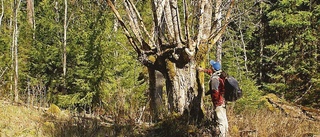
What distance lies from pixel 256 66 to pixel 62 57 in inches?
474

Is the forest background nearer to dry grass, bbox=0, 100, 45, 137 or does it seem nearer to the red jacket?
dry grass, bbox=0, 100, 45, 137

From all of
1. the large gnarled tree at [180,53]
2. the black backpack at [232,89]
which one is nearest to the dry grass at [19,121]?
the large gnarled tree at [180,53]

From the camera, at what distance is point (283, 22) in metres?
16.0

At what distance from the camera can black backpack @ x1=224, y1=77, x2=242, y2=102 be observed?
5008 millimetres

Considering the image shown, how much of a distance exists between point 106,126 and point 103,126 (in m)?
0.05

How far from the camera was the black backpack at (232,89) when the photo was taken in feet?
16.4

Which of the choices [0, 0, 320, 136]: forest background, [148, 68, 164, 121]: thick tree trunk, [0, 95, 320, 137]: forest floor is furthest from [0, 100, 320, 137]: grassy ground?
[148, 68, 164, 121]: thick tree trunk

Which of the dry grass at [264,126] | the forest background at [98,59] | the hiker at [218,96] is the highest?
the forest background at [98,59]

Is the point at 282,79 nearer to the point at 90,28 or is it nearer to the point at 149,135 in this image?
the point at 90,28

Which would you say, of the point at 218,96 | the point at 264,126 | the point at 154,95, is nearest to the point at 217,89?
the point at 218,96

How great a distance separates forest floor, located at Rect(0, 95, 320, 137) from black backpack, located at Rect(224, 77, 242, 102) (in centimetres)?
78

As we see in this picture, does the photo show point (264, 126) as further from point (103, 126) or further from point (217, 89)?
point (103, 126)

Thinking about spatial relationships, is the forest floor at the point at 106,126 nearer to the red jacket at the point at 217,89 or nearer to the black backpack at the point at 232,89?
the red jacket at the point at 217,89

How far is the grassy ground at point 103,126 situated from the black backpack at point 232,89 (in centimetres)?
80
